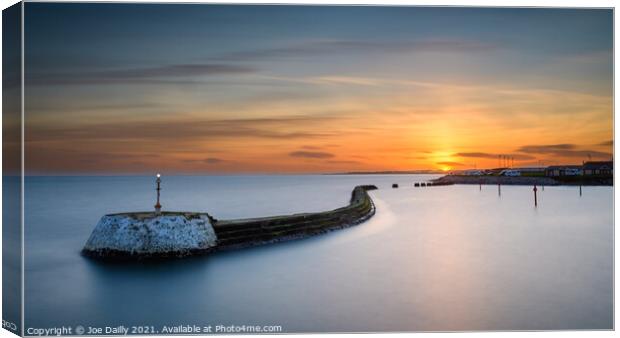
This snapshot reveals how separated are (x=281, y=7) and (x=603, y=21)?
5.12 m

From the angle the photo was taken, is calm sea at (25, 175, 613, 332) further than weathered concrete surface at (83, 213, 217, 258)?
No

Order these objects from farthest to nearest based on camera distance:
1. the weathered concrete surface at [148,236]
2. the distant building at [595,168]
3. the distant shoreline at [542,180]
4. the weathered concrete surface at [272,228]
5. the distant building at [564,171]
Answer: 1. the distant building at [564,171]
2. the distant building at [595,168]
3. the distant shoreline at [542,180]
4. the weathered concrete surface at [272,228]
5. the weathered concrete surface at [148,236]

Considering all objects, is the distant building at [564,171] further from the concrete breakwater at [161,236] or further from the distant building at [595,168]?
the concrete breakwater at [161,236]

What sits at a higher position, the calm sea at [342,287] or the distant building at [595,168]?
the distant building at [595,168]

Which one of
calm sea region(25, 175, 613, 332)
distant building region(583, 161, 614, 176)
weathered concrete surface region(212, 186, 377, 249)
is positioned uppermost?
distant building region(583, 161, 614, 176)

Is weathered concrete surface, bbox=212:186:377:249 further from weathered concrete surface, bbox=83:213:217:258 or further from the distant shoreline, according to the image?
the distant shoreline

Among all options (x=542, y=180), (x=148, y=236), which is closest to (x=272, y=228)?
(x=148, y=236)

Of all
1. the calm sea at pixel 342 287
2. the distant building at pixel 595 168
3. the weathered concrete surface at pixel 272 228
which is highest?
the distant building at pixel 595 168

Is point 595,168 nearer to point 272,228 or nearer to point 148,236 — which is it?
point 272,228

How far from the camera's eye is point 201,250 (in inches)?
472

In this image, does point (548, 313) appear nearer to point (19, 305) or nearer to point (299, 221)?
point (19, 305)

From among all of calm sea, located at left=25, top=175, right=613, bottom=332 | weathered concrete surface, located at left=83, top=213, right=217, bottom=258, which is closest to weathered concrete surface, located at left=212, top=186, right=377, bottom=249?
calm sea, located at left=25, top=175, right=613, bottom=332

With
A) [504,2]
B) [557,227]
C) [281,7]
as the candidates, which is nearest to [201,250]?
[281,7]

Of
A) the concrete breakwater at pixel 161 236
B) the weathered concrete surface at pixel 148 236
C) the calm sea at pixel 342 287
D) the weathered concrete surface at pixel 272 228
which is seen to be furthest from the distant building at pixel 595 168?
the weathered concrete surface at pixel 148 236
